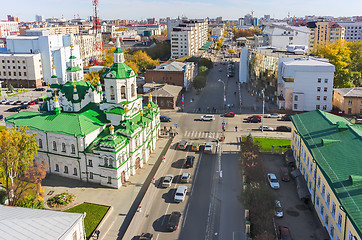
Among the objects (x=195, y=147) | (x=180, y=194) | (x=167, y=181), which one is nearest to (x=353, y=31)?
(x=195, y=147)

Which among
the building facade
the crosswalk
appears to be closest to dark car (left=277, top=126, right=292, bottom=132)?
the crosswalk

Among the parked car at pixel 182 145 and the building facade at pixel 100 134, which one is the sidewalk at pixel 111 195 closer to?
the building facade at pixel 100 134

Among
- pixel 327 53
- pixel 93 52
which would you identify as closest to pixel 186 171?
pixel 327 53

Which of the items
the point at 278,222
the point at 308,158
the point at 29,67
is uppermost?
the point at 29,67

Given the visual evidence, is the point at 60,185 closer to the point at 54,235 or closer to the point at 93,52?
the point at 54,235

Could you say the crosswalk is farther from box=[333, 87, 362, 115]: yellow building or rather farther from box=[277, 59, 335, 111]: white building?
box=[333, 87, 362, 115]: yellow building
